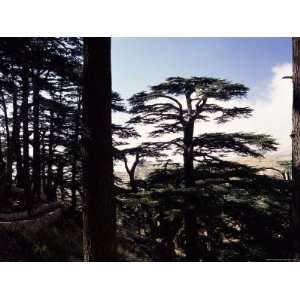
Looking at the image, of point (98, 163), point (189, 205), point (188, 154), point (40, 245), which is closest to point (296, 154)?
point (98, 163)

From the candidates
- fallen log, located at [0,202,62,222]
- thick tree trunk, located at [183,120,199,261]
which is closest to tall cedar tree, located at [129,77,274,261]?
thick tree trunk, located at [183,120,199,261]

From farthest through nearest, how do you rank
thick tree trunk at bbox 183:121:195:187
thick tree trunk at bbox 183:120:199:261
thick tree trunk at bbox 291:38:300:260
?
thick tree trunk at bbox 183:121:195:187 → thick tree trunk at bbox 183:120:199:261 → thick tree trunk at bbox 291:38:300:260

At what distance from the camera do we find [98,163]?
10.8 ft

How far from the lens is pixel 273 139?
11.8 meters

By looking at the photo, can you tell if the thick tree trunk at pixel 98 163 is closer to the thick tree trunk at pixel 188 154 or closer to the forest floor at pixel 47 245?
the forest floor at pixel 47 245

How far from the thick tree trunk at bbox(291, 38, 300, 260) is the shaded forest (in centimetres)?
1

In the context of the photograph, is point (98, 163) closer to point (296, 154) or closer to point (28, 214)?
point (296, 154)

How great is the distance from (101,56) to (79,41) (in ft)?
24.5

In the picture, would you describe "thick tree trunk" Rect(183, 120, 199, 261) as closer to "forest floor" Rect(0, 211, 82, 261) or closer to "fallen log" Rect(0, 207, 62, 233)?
"forest floor" Rect(0, 211, 82, 261)

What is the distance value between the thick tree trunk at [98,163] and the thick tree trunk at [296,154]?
8.51ft

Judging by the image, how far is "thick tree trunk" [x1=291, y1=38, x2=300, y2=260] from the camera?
14.6 feet

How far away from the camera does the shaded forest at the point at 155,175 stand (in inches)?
334

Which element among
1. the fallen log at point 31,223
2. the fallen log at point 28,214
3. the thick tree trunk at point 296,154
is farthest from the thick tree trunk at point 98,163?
the fallen log at point 28,214
